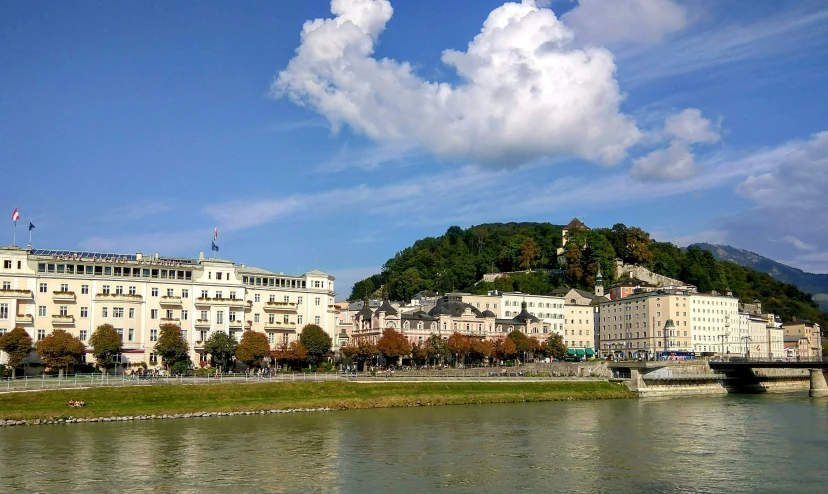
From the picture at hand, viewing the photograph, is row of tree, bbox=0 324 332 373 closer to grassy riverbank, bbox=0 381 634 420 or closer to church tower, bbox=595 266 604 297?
grassy riverbank, bbox=0 381 634 420

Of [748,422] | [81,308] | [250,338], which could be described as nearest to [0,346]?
[81,308]

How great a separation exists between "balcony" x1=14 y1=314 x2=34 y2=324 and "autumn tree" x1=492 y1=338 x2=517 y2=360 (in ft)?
189

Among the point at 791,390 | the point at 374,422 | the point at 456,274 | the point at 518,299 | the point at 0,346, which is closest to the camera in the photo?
the point at 374,422

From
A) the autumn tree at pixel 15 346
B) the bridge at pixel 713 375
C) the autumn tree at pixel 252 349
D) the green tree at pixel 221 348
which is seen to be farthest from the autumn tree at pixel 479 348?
the autumn tree at pixel 15 346

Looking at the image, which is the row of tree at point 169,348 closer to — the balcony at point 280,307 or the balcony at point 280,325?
the balcony at point 280,325

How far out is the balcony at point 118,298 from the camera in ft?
267

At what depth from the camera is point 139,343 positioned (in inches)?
Result: 3233

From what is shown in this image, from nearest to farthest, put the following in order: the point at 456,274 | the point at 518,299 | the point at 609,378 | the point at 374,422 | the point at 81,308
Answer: the point at 374,422 → the point at 81,308 → the point at 609,378 → the point at 518,299 → the point at 456,274

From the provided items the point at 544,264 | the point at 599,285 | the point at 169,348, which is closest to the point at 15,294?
the point at 169,348

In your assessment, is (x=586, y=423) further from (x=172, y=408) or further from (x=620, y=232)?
(x=620, y=232)

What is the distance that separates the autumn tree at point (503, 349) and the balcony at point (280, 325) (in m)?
30.6

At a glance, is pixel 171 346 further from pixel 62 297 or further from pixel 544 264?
pixel 544 264

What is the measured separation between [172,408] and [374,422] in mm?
14604

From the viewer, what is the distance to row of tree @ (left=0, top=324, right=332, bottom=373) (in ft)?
235
